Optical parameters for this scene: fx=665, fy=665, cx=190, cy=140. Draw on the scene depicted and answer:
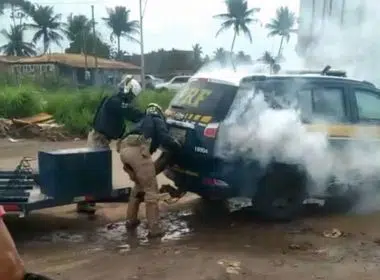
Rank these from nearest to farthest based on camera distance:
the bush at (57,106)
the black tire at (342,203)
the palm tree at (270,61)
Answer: the black tire at (342,203), the palm tree at (270,61), the bush at (57,106)

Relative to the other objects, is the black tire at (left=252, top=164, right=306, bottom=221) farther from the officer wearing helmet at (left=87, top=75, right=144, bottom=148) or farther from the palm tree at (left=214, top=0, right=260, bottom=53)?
the palm tree at (left=214, top=0, right=260, bottom=53)

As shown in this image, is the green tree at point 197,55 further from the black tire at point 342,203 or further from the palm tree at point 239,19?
the black tire at point 342,203

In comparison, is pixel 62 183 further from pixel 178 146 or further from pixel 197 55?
pixel 197 55

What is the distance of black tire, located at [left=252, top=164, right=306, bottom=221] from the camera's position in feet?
26.1

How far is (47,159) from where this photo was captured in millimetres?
7250

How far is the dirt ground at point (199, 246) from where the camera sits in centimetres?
614

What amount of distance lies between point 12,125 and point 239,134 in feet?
38.7

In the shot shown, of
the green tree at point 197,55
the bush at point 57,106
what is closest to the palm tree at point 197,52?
the green tree at point 197,55

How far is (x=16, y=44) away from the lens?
217 ft

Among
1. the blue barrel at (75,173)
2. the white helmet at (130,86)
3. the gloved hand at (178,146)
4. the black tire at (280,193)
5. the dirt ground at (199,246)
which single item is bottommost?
the dirt ground at (199,246)

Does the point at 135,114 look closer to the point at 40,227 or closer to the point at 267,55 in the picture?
the point at 40,227

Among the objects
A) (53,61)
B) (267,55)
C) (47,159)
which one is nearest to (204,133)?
(47,159)

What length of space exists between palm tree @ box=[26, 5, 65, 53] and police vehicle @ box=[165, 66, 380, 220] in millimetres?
59966

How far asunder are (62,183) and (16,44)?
203 ft
